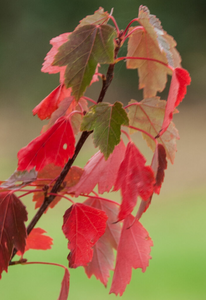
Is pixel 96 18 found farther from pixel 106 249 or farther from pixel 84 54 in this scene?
pixel 106 249

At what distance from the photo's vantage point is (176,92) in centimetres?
16

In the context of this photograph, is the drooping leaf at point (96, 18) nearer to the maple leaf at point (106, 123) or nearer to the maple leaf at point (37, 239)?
the maple leaf at point (106, 123)

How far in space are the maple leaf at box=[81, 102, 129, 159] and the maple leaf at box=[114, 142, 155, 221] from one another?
2 cm

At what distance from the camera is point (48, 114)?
0.66 feet

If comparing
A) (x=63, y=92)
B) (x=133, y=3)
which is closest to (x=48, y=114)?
(x=63, y=92)

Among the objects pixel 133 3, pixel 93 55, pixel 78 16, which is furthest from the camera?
pixel 78 16

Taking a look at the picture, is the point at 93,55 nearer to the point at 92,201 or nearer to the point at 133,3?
the point at 92,201

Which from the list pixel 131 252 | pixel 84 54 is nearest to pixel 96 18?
pixel 84 54

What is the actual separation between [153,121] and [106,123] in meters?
0.06

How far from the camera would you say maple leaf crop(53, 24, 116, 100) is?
16 cm

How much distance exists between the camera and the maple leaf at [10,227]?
18 centimetres

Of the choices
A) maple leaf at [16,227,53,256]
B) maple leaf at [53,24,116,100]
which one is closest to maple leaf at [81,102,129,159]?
maple leaf at [53,24,116,100]

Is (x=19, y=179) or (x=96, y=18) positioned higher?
(x=96, y=18)

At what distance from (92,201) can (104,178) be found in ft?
0.16
